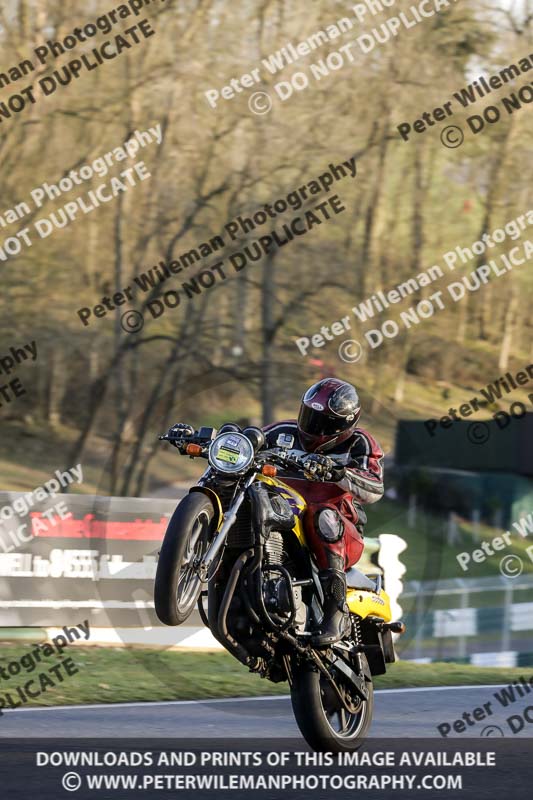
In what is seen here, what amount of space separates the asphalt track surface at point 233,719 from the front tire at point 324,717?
0.43 m

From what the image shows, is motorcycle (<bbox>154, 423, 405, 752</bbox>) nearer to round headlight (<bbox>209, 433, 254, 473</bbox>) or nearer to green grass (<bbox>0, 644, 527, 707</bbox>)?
round headlight (<bbox>209, 433, 254, 473</bbox>)

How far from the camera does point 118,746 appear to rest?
6.47m

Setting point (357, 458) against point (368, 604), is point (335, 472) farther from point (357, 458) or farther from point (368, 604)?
point (368, 604)

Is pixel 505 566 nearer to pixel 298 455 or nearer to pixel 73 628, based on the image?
pixel 73 628

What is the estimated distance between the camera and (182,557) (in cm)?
570

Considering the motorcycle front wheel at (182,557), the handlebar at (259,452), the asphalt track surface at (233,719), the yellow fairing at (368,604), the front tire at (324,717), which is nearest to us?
the motorcycle front wheel at (182,557)

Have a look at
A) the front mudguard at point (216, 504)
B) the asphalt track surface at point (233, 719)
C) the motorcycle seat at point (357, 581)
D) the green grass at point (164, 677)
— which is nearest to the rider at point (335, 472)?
the motorcycle seat at point (357, 581)

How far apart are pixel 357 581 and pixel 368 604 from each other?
Answer: 0.49ft

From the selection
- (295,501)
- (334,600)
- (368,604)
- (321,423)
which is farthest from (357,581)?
(321,423)

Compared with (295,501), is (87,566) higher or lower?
lower

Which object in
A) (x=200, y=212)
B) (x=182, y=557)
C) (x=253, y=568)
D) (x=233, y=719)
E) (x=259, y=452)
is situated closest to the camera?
(x=182, y=557)

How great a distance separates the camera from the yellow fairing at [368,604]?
22.3 feet

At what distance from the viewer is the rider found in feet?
21.1

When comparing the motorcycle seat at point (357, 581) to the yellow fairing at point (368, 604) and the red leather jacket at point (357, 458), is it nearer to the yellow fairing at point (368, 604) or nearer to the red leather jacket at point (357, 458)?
the yellow fairing at point (368, 604)
